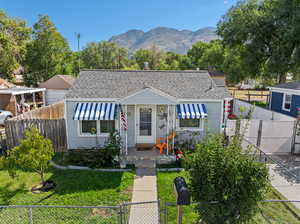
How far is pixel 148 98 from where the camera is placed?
1041 centimetres

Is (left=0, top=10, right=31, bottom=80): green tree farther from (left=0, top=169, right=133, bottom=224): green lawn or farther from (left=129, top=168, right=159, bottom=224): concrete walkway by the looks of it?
(left=129, top=168, right=159, bottom=224): concrete walkway

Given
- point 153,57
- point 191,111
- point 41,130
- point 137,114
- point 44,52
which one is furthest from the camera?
point 153,57

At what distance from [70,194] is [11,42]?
3784 centimetres

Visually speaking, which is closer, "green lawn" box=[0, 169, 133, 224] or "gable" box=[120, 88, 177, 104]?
"green lawn" box=[0, 169, 133, 224]

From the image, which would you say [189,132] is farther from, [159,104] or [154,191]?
[154,191]

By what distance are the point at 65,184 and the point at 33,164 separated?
5.45ft

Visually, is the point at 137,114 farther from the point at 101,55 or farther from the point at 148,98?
the point at 101,55

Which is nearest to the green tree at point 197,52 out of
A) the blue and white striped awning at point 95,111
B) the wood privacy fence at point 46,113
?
the wood privacy fence at point 46,113

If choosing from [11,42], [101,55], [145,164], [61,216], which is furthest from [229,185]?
[101,55]

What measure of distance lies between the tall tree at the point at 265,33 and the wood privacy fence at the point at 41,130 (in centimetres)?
2822

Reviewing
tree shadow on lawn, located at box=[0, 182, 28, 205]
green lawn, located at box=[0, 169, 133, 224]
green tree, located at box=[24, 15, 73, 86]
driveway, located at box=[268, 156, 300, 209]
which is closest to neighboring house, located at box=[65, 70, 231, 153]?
green lawn, located at box=[0, 169, 133, 224]

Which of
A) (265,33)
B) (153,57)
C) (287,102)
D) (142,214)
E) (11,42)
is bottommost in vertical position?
(142,214)

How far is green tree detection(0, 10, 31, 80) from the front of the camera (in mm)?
29578

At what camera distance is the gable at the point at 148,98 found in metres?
10.4
